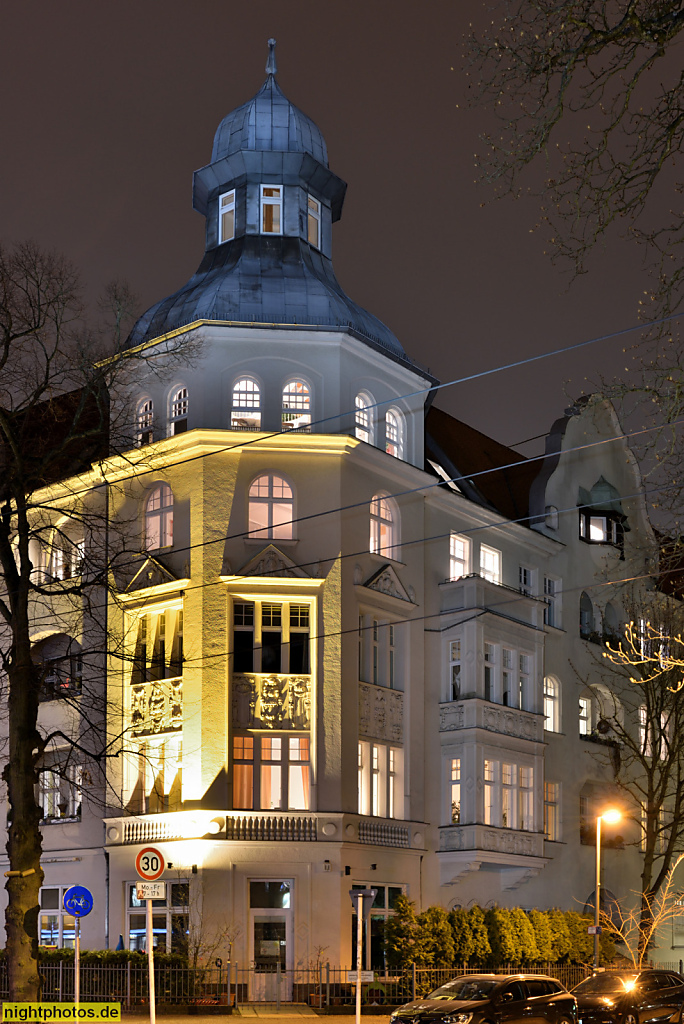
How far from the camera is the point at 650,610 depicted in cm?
4541

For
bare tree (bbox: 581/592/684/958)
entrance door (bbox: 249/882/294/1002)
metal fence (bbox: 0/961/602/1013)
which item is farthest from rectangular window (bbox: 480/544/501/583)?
metal fence (bbox: 0/961/602/1013)

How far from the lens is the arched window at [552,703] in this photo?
43750 millimetres

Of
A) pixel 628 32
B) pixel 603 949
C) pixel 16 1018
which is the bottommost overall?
pixel 603 949

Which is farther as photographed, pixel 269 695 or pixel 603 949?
pixel 603 949

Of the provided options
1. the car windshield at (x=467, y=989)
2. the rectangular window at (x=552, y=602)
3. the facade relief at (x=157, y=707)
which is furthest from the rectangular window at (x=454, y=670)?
the car windshield at (x=467, y=989)

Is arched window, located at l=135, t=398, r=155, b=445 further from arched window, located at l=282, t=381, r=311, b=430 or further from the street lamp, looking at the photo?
the street lamp

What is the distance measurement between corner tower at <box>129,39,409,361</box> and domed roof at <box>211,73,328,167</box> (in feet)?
0.10

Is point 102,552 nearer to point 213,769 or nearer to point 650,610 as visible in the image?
point 213,769

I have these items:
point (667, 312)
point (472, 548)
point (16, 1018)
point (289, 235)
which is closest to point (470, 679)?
point (472, 548)

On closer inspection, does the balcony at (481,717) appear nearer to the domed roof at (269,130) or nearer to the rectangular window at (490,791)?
the rectangular window at (490,791)

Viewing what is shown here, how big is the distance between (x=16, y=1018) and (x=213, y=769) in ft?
36.6

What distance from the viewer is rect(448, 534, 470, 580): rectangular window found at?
4027 cm

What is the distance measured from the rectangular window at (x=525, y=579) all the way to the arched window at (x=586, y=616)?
2.82m

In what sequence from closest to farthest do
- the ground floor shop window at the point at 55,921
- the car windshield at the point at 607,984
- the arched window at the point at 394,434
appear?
1. the car windshield at the point at 607,984
2. the ground floor shop window at the point at 55,921
3. the arched window at the point at 394,434
